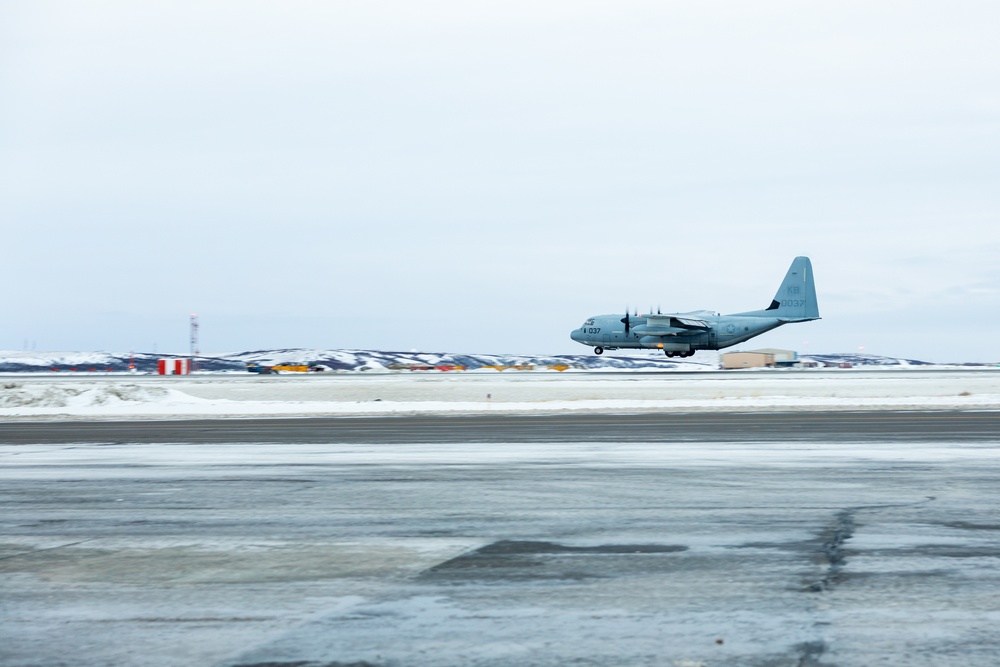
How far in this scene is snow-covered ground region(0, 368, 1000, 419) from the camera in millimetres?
35531

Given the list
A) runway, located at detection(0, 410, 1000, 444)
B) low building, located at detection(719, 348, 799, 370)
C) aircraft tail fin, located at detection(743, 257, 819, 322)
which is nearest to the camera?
runway, located at detection(0, 410, 1000, 444)

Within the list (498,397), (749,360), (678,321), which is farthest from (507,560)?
(749,360)

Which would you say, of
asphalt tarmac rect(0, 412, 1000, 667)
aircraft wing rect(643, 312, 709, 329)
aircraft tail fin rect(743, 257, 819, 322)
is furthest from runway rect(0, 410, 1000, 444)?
aircraft tail fin rect(743, 257, 819, 322)

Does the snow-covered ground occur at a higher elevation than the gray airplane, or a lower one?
lower

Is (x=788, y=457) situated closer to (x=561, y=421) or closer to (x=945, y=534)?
A: (x=945, y=534)

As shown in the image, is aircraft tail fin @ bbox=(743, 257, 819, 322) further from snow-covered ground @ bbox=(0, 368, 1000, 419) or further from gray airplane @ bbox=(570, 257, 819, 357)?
snow-covered ground @ bbox=(0, 368, 1000, 419)

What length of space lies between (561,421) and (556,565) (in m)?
20.1

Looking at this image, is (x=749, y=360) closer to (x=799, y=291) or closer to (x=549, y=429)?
(x=799, y=291)

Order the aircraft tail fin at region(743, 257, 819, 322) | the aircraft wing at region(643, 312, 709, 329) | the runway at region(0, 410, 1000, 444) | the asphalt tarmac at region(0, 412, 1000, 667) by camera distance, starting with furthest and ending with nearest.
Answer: the aircraft tail fin at region(743, 257, 819, 322), the aircraft wing at region(643, 312, 709, 329), the runway at region(0, 410, 1000, 444), the asphalt tarmac at region(0, 412, 1000, 667)

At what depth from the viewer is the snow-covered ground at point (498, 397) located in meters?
35.5

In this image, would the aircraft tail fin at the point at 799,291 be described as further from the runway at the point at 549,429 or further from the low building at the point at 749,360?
the runway at the point at 549,429

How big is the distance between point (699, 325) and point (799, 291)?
1157 centimetres

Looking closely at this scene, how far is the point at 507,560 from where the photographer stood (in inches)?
329

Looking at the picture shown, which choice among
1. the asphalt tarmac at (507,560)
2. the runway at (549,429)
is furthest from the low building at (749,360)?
the asphalt tarmac at (507,560)
